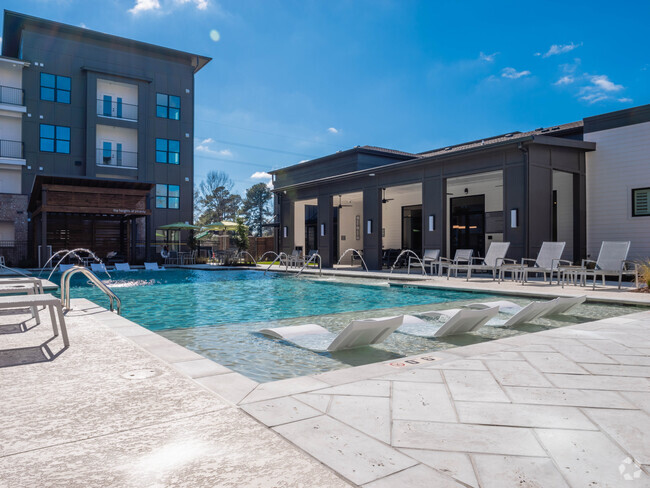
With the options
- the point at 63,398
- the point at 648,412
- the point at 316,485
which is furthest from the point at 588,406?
the point at 63,398

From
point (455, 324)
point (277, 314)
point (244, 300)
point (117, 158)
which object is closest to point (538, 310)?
point (455, 324)

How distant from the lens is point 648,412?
2291 mm

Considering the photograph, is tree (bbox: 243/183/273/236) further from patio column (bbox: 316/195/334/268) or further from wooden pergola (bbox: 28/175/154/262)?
patio column (bbox: 316/195/334/268)

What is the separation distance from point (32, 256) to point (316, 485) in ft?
76.0

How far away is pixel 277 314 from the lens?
678cm

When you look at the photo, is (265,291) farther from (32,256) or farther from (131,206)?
(32,256)

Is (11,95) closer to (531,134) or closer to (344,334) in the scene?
(531,134)

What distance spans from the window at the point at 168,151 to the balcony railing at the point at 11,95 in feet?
20.7

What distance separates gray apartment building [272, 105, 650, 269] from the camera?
11.7 meters

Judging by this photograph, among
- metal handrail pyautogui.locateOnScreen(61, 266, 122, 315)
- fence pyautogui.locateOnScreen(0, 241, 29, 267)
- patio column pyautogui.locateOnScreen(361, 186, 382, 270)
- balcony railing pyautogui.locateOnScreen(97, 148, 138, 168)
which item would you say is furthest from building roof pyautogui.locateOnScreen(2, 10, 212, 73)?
metal handrail pyautogui.locateOnScreen(61, 266, 122, 315)

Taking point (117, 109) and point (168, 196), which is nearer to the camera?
point (117, 109)

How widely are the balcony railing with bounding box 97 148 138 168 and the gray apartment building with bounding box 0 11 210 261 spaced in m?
0.05

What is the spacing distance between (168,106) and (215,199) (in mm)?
21900

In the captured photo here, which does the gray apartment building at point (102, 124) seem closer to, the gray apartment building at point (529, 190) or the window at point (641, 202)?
the gray apartment building at point (529, 190)
